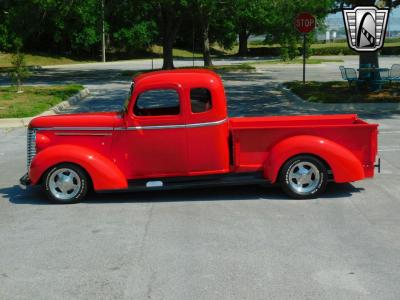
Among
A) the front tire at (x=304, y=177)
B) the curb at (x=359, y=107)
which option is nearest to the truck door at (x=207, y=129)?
the front tire at (x=304, y=177)

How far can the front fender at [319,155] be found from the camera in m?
7.78

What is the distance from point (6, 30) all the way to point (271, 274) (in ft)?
154

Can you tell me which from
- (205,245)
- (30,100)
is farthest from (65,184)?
(30,100)

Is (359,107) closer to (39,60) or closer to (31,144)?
(31,144)

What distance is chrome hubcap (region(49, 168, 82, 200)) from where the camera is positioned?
26.2 ft

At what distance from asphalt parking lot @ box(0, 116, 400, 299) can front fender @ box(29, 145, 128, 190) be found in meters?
0.32

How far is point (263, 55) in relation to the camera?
6084 centimetres

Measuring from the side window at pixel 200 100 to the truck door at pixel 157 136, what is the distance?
0.49ft

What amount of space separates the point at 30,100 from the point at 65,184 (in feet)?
41.3

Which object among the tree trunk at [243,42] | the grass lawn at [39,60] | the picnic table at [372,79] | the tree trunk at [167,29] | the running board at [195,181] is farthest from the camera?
the tree trunk at [243,42]

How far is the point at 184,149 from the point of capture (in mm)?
8008

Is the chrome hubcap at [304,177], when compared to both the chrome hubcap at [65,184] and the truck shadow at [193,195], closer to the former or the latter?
the truck shadow at [193,195]

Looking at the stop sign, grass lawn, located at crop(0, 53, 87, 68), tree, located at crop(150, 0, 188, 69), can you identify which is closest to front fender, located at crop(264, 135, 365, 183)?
the stop sign

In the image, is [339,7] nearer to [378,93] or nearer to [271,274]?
[378,93]
